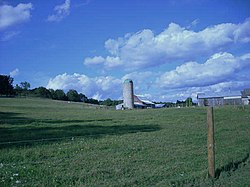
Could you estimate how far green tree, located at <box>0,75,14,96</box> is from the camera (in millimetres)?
125312

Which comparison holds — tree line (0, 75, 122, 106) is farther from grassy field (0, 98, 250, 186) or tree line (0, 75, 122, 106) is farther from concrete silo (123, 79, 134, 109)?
grassy field (0, 98, 250, 186)

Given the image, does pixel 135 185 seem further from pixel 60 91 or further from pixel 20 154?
pixel 60 91

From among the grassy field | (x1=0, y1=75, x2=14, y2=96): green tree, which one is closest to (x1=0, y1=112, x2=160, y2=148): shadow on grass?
the grassy field

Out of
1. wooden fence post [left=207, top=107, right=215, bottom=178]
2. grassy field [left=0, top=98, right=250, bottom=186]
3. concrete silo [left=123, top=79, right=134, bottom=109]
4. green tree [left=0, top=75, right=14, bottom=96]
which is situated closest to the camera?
grassy field [left=0, top=98, right=250, bottom=186]

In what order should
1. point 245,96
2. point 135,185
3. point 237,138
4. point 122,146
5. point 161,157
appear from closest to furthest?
point 135,185
point 161,157
point 122,146
point 237,138
point 245,96

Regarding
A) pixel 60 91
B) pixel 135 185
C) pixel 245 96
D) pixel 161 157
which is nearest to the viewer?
pixel 135 185

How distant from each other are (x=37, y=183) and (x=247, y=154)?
806 cm

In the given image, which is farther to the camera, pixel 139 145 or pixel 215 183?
pixel 139 145

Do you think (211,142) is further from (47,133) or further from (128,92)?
(128,92)

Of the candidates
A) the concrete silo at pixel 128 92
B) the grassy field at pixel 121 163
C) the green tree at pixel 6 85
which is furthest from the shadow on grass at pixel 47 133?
the green tree at pixel 6 85

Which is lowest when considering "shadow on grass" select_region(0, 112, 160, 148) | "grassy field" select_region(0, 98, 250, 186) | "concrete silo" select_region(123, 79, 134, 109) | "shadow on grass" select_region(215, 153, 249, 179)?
"shadow on grass" select_region(215, 153, 249, 179)

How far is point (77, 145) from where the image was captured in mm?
14383

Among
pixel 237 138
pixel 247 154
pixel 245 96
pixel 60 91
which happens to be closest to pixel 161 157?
pixel 247 154

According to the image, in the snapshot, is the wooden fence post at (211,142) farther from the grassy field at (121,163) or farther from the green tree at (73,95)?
the green tree at (73,95)
